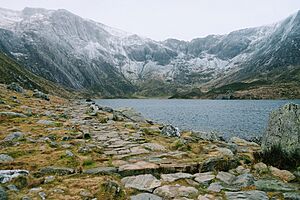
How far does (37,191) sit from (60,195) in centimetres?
69

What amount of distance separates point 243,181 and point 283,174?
1.91 m

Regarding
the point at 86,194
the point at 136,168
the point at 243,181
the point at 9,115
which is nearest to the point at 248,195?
the point at 243,181

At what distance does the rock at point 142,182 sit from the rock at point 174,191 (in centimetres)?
27

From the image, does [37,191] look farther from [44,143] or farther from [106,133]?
[106,133]

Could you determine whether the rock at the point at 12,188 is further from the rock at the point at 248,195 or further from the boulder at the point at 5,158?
the rock at the point at 248,195

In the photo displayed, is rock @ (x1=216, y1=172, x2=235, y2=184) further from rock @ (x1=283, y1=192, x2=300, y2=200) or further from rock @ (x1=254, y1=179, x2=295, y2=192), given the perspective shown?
rock @ (x1=283, y1=192, x2=300, y2=200)

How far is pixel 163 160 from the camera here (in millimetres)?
11016

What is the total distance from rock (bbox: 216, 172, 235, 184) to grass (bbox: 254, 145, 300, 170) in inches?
99.4

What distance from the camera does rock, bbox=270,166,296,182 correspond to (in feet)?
31.8

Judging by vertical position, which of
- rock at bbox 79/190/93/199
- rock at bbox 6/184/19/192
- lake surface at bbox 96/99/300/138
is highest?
rock at bbox 6/184/19/192

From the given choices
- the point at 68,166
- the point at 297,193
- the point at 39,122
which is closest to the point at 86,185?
the point at 68,166

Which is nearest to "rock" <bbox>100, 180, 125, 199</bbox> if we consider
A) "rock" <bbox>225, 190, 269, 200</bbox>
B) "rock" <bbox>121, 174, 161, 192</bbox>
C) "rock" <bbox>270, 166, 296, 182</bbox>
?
"rock" <bbox>121, 174, 161, 192</bbox>

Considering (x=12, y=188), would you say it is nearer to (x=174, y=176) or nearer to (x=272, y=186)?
(x=174, y=176)

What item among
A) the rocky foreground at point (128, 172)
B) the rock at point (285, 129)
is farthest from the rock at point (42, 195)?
the rock at point (285, 129)
